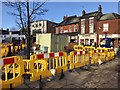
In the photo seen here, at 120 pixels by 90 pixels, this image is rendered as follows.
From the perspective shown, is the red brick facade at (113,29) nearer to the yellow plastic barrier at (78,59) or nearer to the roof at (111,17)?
the roof at (111,17)

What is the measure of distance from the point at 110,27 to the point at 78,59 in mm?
21251

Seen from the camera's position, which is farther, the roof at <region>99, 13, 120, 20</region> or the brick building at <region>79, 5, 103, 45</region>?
the brick building at <region>79, 5, 103, 45</region>

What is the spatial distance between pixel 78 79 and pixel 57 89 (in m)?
1.66

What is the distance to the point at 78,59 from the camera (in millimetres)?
10055

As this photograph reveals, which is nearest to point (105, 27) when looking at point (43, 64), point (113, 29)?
point (113, 29)

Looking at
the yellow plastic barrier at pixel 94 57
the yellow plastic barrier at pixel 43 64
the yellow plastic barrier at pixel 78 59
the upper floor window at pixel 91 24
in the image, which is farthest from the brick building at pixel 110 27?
the yellow plastic barrier at pixel 43 64

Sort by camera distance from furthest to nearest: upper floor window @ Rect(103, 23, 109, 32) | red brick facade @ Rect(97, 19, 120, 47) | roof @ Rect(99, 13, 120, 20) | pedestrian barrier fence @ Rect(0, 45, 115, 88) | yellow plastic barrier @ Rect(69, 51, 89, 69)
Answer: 1. upper floor window @ Rect(103, 23, 109, 32)
2. roof @ Rect(99, 13, 120, 20)
3. red brick facade @ Rect(97, 19, 120, 47)
4. yellow plastic barrier @ Rect(69, 51, 89, 69)
5. pedestrian barrier fence @ Rect(0, 45, 115, 88)

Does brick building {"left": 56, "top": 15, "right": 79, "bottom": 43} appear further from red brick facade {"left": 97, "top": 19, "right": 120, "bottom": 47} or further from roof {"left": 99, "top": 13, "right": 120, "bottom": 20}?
red brick facade {"left": 97, "top": 19, "right": 120, "bottom": 47}

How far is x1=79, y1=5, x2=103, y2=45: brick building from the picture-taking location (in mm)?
32094

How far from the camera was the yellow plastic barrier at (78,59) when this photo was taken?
9.46 m

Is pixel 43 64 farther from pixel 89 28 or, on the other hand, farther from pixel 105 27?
pixel 89 28

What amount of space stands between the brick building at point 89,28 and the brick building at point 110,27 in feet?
3.22

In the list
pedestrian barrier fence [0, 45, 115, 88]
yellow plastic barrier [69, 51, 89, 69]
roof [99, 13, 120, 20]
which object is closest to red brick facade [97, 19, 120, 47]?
roof [99, 13, 120, 20]

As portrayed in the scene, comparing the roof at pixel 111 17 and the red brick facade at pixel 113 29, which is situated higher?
the roof at pixel 111 17
